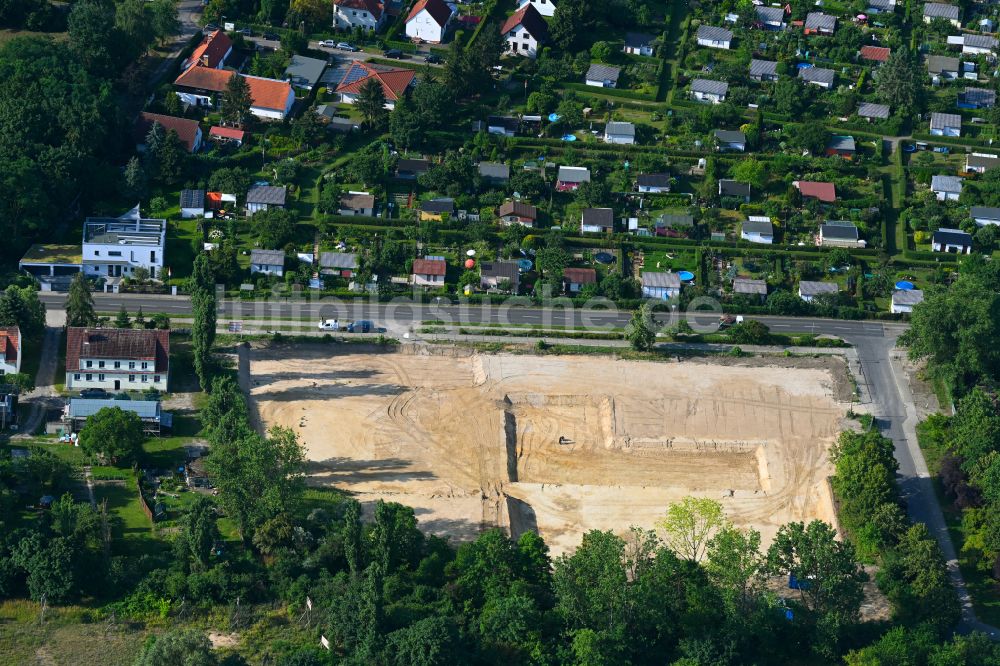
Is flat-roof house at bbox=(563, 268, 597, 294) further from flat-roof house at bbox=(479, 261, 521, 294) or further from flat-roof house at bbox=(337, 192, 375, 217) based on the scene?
flat-roof house at bbox=(337, 192, 375, 217)

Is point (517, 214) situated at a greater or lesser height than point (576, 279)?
greater

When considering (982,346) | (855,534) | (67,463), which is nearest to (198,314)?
(67,463)

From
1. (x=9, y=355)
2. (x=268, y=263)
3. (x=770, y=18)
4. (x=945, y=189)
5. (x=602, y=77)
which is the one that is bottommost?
(x=9, y=355)

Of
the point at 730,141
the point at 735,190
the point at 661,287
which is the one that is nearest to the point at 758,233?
the point at 735,190

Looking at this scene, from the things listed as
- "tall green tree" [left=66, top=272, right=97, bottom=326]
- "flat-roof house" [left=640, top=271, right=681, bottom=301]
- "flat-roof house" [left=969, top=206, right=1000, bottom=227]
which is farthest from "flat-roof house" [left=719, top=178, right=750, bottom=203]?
"tall green tree" [left=66, top=272, right=97, bottom=326]

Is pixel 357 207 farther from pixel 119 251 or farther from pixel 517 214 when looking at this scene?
pixel 119 251

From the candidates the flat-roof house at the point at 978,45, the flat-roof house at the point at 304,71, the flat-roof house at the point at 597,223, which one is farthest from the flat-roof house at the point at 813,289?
the flat-roof house at the point at 304,71

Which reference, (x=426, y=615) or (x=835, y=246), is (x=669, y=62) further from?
(x=426, y=615)

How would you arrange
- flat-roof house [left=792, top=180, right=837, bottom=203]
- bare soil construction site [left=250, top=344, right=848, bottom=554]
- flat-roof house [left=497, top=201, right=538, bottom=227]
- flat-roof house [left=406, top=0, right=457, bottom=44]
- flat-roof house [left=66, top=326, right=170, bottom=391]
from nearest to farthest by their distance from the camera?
bare soil construction site [left=250, top=344, right=848, bottom=554] < flat-roof house [left=66, top=326, right=170, bottom=391] < flat-roof house [left=497, top=201, right=538, bottom=227] < flat-roof house [left=792, top=180, right=837, bottom=203] < flat-roof house [left=406, top=0, right=457, bottom=44]
